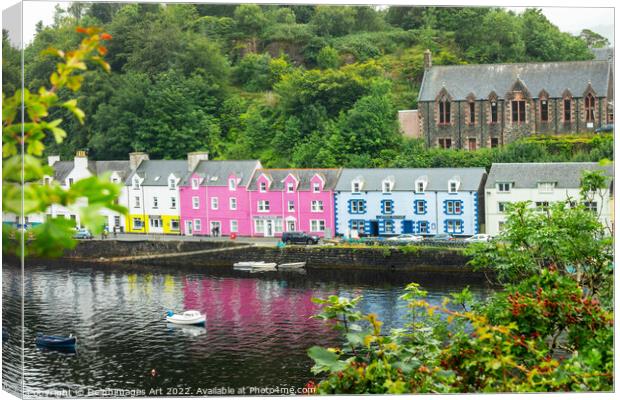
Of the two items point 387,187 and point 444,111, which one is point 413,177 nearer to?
point 387,187

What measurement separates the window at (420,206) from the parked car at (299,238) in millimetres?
1251

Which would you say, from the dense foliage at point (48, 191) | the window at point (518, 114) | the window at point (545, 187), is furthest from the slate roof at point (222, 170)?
the dense foliage at point (48, 191)

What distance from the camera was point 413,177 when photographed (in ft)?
39.5

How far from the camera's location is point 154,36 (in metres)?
10.9

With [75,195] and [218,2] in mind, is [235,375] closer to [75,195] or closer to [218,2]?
[218,2]

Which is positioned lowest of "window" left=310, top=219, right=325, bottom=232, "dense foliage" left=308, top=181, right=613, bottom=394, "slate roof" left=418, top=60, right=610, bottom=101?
"dense foliage" left=308, top=181, right=613, bottom=394

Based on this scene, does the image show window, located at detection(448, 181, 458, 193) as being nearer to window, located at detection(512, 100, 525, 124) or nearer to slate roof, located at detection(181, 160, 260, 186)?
window, located at detection(512, 100, 525, 124)

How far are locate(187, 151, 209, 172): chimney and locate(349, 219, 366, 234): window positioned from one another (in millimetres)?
2258

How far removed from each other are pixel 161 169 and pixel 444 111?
3.24 metres

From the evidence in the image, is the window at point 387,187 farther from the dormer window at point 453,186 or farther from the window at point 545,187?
the window at point 545,187

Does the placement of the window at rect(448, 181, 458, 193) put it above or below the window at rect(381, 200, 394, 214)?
above

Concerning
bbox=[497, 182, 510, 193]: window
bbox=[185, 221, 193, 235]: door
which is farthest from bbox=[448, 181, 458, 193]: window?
bbox=[185, 221, 193, 235]: door

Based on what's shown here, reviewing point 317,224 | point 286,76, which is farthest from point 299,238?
point 286,76

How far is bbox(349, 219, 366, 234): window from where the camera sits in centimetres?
1320
